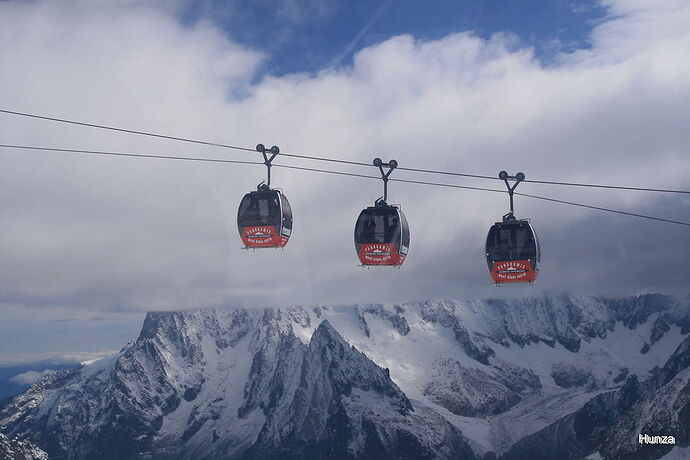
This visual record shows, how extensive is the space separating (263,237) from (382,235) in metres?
5.25

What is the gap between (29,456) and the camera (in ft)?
568

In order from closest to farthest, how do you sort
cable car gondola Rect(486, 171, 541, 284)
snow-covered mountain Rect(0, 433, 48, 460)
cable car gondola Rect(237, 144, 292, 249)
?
1. cable car gondola Rect(237, 144, 292, 249)
2. cable car gondola Rect(486, 171, 541, 284)
3. snow-covered mountain Rect(0, 433, 48, 460)

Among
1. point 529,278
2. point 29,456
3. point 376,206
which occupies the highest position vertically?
point 376,206

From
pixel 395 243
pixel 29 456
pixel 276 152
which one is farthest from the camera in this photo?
pixel 29 456

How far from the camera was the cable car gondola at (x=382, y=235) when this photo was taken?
39281 mm

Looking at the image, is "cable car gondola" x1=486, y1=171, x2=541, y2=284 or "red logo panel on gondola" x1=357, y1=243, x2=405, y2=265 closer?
"red logo panel on gondola" x1=357, y1=243, x2=405, y2=265

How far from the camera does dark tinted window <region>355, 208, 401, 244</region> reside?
3928 centimetres

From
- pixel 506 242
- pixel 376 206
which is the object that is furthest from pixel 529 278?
pixel 376 206

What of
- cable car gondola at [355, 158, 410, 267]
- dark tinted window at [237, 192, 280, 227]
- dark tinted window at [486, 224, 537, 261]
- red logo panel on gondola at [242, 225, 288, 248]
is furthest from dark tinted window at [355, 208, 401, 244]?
dark tinted window at [486, 224, 537, 261]

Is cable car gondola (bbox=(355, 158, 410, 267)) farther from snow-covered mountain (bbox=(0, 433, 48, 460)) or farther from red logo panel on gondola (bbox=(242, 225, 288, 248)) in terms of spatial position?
snow-covered mountain (bbox=(0, 433, 48, 460))

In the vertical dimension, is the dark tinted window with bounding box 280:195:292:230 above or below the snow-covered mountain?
above

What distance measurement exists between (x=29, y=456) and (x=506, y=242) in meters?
155

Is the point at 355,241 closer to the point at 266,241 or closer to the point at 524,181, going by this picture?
the point at 266,241

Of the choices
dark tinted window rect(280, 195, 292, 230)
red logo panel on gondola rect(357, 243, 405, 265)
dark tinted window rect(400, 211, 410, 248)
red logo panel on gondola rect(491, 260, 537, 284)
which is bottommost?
red logo panel on gondola rect(491, 260, 537, 284)
